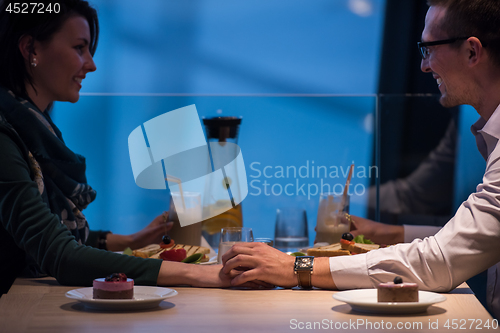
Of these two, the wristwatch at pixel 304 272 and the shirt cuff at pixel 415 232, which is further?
the shirt cuff at pixel 415 232

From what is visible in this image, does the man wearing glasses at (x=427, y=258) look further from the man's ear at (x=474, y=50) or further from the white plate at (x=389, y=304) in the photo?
the white plate at (x=389, y=304)

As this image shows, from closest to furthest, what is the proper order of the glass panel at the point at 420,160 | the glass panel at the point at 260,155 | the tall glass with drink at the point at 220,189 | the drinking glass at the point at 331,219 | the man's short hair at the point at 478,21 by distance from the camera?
the man's short hair at the point at 478,21 → the drinking glass at the point at 331,219 → the tall glass with drink at the point at 220,189 → the glass panel at the point at 260,155 → the glass panel at the point at 420,160

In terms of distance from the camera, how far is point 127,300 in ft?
3.56

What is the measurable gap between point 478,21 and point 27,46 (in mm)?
1388

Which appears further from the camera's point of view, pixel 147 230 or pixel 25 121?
pixel 147 230

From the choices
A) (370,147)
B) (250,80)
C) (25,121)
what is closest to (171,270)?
(25,121)

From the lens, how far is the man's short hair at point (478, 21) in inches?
61.7

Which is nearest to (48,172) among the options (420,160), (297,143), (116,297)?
(116,297)

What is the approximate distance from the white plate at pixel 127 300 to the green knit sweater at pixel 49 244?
0.49ft

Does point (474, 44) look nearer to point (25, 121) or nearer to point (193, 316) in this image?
point (193, 316)

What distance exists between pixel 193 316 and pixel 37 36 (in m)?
1.17

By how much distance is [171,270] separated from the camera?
1367 mm

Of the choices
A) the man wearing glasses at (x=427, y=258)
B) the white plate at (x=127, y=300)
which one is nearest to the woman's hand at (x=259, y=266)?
the man wearing glasses at (x=427, y=258)

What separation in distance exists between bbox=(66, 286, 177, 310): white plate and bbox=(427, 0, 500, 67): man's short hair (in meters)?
1.11
